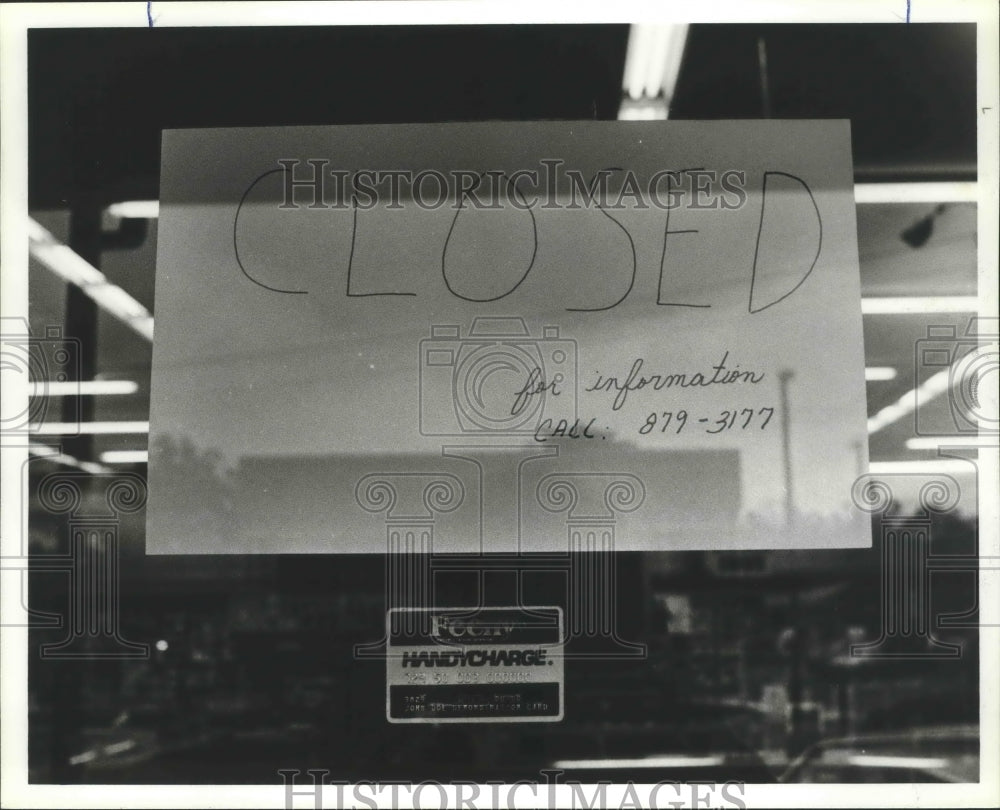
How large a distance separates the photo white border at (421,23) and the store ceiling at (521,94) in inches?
0.5

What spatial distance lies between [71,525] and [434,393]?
14.5 inches

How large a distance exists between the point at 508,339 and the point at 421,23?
12.5 inches

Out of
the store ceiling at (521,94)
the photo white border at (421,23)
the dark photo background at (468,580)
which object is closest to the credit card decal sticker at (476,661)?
the dark photo background at (468,580)

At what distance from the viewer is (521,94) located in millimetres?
735

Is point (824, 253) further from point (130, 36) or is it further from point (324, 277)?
point (130, 36)

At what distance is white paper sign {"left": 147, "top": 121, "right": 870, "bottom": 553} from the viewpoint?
716 mm

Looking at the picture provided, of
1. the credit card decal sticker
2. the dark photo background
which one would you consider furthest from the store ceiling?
the credit card decal sticker

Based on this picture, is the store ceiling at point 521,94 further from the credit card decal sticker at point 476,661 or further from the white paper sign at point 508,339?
the credit card decal sticker at point 476,661

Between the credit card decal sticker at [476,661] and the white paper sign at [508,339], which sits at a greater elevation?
the white paper sign at [508,339]

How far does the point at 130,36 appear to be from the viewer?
0.74m

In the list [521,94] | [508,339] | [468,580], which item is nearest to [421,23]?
[521,94]

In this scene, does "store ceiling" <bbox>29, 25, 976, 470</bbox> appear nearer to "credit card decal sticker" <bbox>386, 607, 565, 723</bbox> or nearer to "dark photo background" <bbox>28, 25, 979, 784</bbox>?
"dark photo background" <bbox>28, 25, 979, 784</bbox>

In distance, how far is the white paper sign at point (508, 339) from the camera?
716 millimetres

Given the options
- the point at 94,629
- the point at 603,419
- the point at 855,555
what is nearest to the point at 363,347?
the point at 603,419
